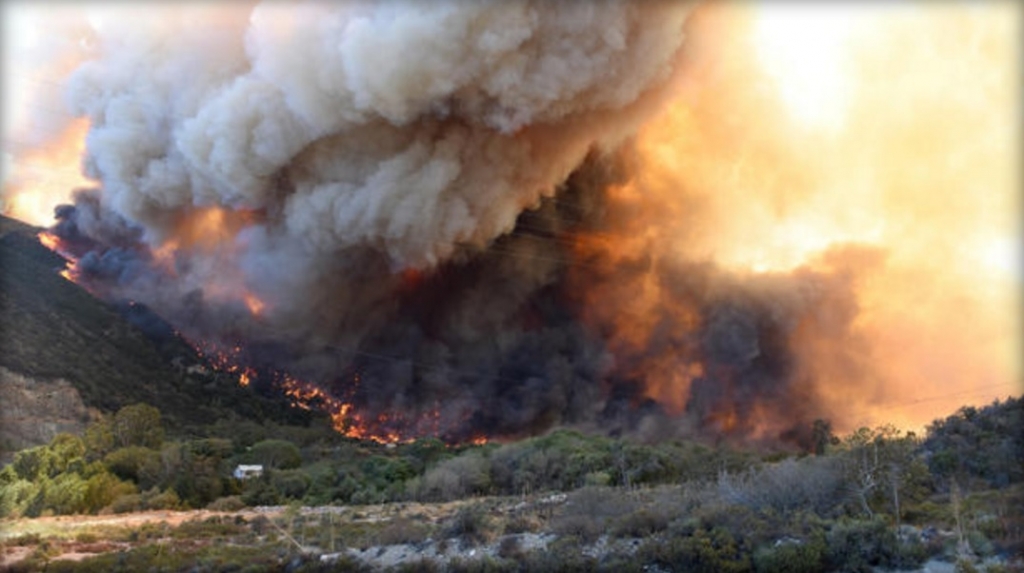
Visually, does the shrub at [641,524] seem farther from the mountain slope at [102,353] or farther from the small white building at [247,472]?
the mountain slope at [102,353]

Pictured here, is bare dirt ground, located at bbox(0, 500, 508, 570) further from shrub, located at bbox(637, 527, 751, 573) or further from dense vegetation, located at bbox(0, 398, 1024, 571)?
shrub, located at bbox(637, 527, 751, 573)

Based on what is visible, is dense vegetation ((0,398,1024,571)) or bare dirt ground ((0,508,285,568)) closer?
dense vegetation ((0,398,1024,571))

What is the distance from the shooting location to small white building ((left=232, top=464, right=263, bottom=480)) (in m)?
38.7

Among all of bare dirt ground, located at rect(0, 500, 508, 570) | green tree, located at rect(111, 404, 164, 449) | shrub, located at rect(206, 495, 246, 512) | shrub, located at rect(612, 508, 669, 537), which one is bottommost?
shrub, located at rect(612, 508, 669, 537)

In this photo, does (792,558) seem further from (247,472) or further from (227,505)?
(247,472)

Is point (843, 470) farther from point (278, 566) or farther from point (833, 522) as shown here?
point (278, 566)

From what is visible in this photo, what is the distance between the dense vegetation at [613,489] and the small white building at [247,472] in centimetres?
53

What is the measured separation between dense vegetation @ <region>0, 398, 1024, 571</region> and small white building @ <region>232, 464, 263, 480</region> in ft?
1.73

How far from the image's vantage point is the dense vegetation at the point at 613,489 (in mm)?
17469

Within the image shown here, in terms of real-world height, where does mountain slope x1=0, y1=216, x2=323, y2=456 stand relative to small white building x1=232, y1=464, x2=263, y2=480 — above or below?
above

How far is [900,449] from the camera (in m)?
24.0

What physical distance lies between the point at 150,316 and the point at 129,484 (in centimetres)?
2602

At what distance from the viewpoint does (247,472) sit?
1576 inches

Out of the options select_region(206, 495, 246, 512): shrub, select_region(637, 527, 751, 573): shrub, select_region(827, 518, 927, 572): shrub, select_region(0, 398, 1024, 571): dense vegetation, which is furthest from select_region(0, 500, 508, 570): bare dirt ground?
select_region(827, 518, 927, 572): shrub
